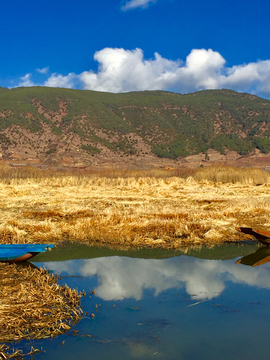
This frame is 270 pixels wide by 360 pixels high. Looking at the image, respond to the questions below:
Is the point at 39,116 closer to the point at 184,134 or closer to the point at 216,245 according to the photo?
the point at 184,134

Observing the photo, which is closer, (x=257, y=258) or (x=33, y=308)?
(x=33, y=308)

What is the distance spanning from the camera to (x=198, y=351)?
5.13 meters

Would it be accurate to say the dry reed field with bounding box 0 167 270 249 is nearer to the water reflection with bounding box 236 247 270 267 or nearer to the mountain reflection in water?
the water reflection with bounding box 236 247 270 267

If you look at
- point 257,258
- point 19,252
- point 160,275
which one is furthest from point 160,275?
point 19,252

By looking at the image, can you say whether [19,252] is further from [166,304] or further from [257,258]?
[257,258]

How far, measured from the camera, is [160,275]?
840cm

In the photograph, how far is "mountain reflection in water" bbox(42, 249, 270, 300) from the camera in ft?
24.2

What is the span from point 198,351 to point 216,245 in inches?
238

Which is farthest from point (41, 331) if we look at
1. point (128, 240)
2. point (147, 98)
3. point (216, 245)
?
point (147, 98)

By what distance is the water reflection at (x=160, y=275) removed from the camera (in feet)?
24.2

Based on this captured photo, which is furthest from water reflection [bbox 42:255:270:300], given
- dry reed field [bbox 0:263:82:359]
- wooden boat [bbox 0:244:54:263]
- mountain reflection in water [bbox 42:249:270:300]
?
dry reed field [bbox 0:263:82:359]

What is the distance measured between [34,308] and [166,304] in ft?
7.63

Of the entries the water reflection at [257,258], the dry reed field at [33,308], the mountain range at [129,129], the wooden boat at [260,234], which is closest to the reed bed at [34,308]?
the dry reed field at [33,308]

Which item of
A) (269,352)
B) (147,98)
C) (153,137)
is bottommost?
(269,352)
